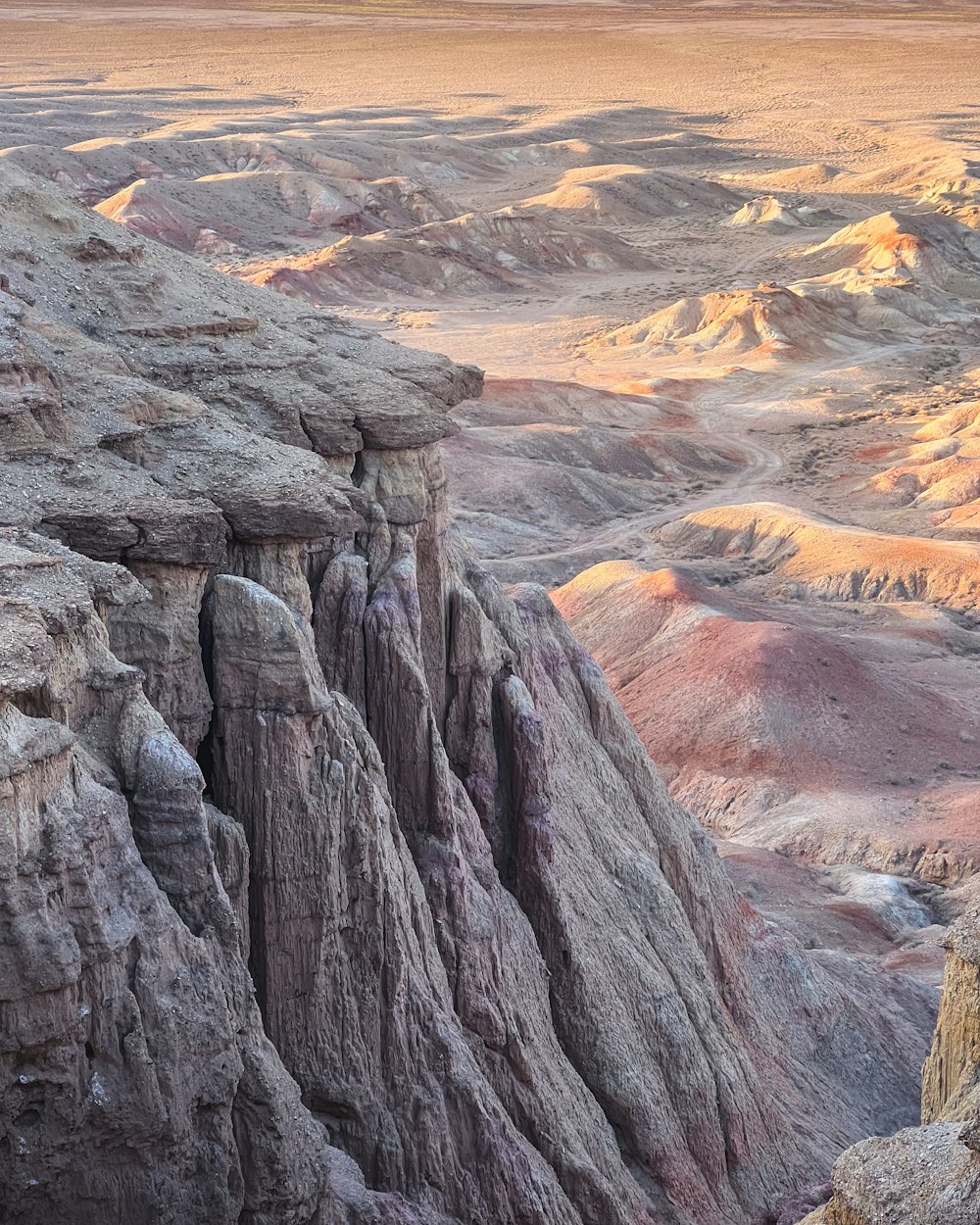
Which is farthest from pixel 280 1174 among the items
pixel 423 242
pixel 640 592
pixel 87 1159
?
pixel 423 242

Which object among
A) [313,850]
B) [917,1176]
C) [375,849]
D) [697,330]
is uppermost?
[313,850]

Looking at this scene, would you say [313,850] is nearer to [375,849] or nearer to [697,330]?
[375,849]

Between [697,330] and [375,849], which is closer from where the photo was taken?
[375,849]

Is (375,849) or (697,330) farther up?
(375,849)

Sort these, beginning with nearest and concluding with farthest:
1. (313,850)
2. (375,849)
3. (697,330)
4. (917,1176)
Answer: (917,1176) → (313,850) → (375,849) → (697,330)

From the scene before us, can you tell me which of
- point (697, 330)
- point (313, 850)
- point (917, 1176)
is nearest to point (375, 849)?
point (313, 850)

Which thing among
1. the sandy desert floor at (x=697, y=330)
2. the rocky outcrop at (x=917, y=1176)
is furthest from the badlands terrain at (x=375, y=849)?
the sandy desert floor at (x=697, y=330)
